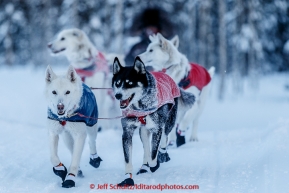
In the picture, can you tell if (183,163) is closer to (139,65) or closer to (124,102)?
(124,102)

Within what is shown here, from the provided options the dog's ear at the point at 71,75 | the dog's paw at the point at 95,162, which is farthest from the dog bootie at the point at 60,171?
the dog's ear at the point at 71,75

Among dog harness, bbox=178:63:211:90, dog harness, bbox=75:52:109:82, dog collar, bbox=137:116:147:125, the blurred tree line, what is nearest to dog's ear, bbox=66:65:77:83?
dog collar, bbox=137:116:147:125

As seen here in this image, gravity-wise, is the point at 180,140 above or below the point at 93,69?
below

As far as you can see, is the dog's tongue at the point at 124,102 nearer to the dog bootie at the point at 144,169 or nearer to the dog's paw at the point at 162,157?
the dog bootie at the point at 144,169

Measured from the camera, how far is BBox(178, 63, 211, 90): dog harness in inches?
264

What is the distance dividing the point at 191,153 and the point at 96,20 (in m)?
22.8

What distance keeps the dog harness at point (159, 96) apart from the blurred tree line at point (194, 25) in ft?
40.7

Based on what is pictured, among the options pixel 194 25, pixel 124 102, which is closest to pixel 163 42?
pixel 124 102

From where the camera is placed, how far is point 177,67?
656 cm

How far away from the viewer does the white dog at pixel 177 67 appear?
21.0 ft

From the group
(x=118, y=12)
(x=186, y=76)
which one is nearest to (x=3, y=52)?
(x=118, y=12)

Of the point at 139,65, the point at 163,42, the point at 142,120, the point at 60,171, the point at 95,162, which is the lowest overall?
the point at 95,162

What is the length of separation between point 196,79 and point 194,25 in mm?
18224

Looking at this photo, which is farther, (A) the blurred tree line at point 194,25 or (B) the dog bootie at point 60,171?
(A) the blurred tree line at point 194,25
